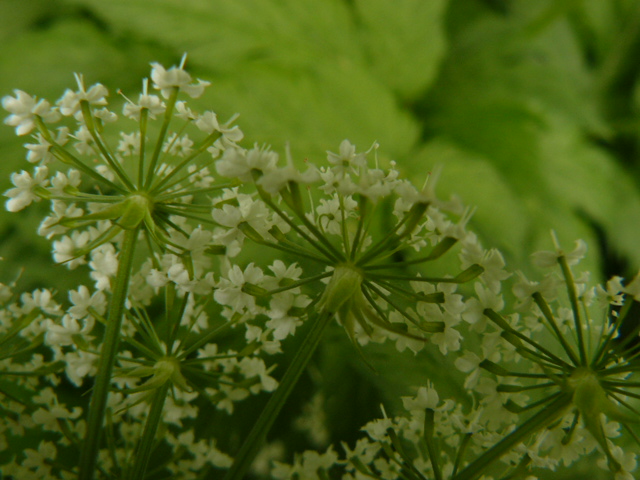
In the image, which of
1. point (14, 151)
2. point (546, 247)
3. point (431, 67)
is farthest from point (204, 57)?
point (546, 247)

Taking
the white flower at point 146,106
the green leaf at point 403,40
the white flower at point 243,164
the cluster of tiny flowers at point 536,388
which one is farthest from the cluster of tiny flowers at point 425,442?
the green leaf at point 403,40

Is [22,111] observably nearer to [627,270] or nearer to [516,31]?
[627,270]

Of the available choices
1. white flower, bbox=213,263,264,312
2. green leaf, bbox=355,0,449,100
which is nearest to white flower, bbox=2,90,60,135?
white flower, bbox=213,263,264,312

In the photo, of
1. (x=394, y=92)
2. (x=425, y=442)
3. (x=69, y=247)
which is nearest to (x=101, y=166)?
(x=69, y=247)

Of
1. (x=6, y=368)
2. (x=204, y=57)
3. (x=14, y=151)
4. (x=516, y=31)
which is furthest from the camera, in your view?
(x=516, y=31)

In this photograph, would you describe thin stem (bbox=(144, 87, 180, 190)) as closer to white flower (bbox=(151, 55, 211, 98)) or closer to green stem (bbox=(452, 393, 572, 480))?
white flower (bbox=(151, 55, 211, 98))

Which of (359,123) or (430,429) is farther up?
(359,123)

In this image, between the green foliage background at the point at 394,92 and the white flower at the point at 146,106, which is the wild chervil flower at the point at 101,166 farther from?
the green foliage background at the point at 394,92
